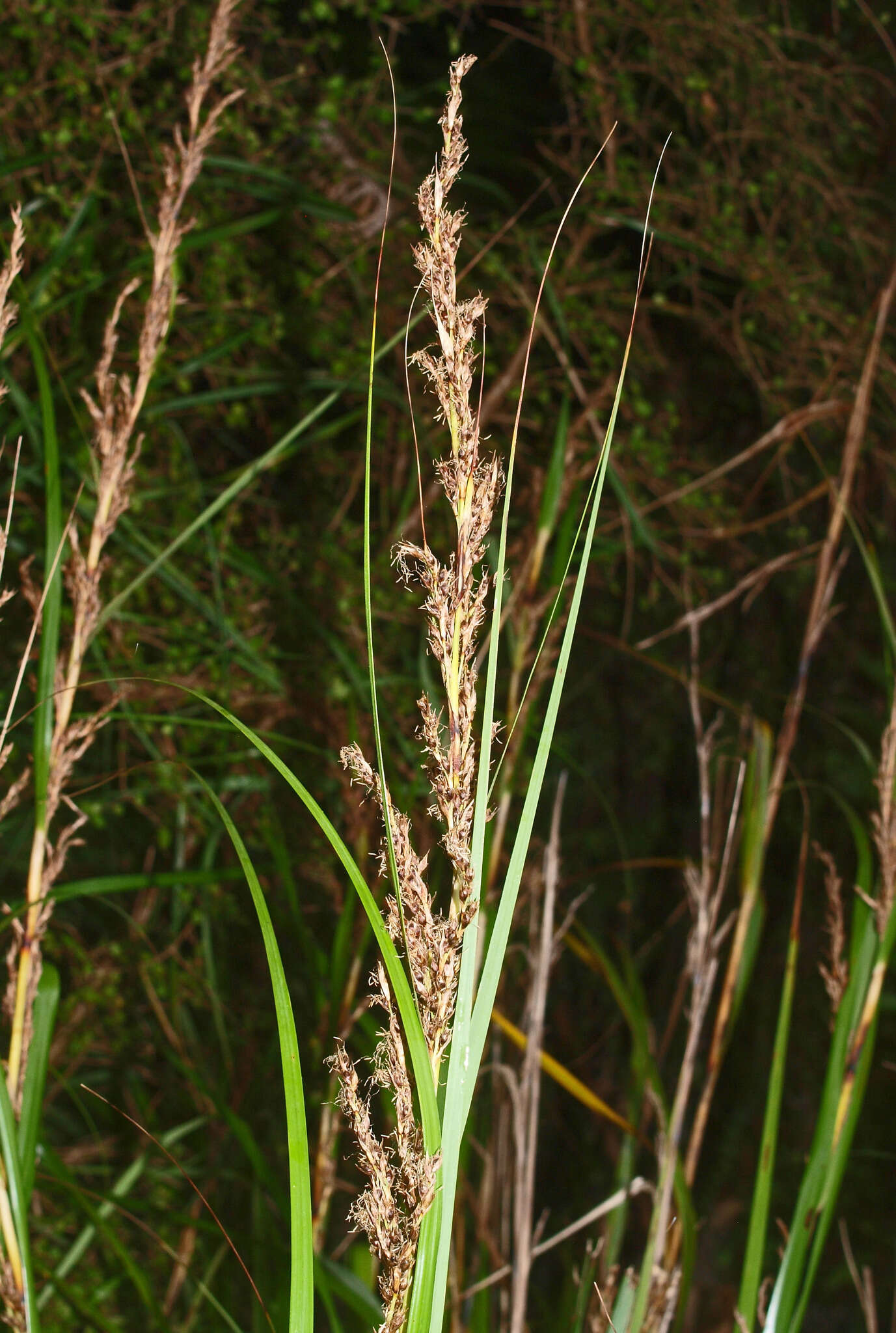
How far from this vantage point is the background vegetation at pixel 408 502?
622mm

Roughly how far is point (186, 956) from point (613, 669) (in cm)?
50

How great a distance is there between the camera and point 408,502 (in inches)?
23.3

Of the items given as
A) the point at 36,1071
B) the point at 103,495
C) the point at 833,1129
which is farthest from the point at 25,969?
the point at 833,1129

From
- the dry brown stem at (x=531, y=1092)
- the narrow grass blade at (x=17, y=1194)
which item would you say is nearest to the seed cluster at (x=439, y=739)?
the narrow grass blade at (x=17, y=1194)

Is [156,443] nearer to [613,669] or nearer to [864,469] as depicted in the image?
[613,669]

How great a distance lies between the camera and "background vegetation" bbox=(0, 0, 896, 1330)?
2.04 ft

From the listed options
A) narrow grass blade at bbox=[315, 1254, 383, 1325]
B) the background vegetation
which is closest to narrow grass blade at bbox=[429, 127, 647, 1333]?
narrow grass blade at bbox=[315, 1254, 383, 1325]

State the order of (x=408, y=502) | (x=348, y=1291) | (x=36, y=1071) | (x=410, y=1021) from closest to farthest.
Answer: (x=410, y=1021)
(x=36, y=1071)
(x=348, y=1291)
(x=408, y=502)

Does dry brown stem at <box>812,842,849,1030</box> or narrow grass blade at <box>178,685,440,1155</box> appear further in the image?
dry brown stem at <box>812,842,849,1030</box>

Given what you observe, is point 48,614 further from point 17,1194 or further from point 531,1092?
point 531,1092

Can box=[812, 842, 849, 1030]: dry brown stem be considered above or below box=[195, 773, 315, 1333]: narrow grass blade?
below

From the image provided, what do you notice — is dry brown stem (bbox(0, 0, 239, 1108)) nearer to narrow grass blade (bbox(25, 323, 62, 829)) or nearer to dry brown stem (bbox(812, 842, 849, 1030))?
narrow grass blade (bbox(25, 323, 62, 829))

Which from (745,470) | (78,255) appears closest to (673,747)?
(745,470)

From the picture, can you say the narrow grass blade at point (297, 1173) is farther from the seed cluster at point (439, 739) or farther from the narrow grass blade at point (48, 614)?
the narrow grass blade at point (48, 614)
